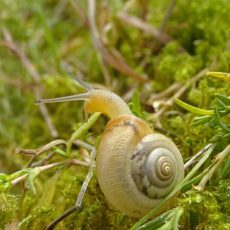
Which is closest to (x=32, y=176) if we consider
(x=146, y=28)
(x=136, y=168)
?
(x=136, y=168)

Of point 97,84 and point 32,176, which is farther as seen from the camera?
point 97,84

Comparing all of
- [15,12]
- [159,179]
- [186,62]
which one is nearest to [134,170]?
[159,179]

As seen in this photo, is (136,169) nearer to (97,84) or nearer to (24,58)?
(97,84)

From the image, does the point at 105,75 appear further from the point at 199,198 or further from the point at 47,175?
the point at 199,198

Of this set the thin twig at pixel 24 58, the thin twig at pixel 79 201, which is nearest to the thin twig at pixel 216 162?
the thin twig at pixel 79 201

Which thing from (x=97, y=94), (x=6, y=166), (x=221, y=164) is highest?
(x=97, y=94)

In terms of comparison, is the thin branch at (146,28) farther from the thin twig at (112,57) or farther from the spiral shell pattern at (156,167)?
the spiral shell pattern at (156,167)

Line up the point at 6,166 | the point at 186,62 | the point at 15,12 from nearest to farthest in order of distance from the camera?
the point at 186,62 → the point at 6,166 → the point at 15,12
